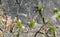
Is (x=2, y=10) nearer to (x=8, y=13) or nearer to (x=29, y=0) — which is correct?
(x=8, y=13)

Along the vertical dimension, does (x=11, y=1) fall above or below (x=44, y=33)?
above

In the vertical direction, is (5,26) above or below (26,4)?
below

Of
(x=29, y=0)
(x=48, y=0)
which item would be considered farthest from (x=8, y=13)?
(x=48, y=0)

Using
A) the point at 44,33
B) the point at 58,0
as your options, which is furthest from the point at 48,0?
the point at 44,33

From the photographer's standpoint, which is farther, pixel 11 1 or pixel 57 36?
pixel 11 1

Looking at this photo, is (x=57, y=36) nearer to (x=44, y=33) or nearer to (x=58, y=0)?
(x=44, y=33)

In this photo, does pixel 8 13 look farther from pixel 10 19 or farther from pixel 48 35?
pixel 48 35

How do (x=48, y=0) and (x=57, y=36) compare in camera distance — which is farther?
(x=48, y=0)

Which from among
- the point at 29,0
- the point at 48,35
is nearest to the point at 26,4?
the point at 29,0
